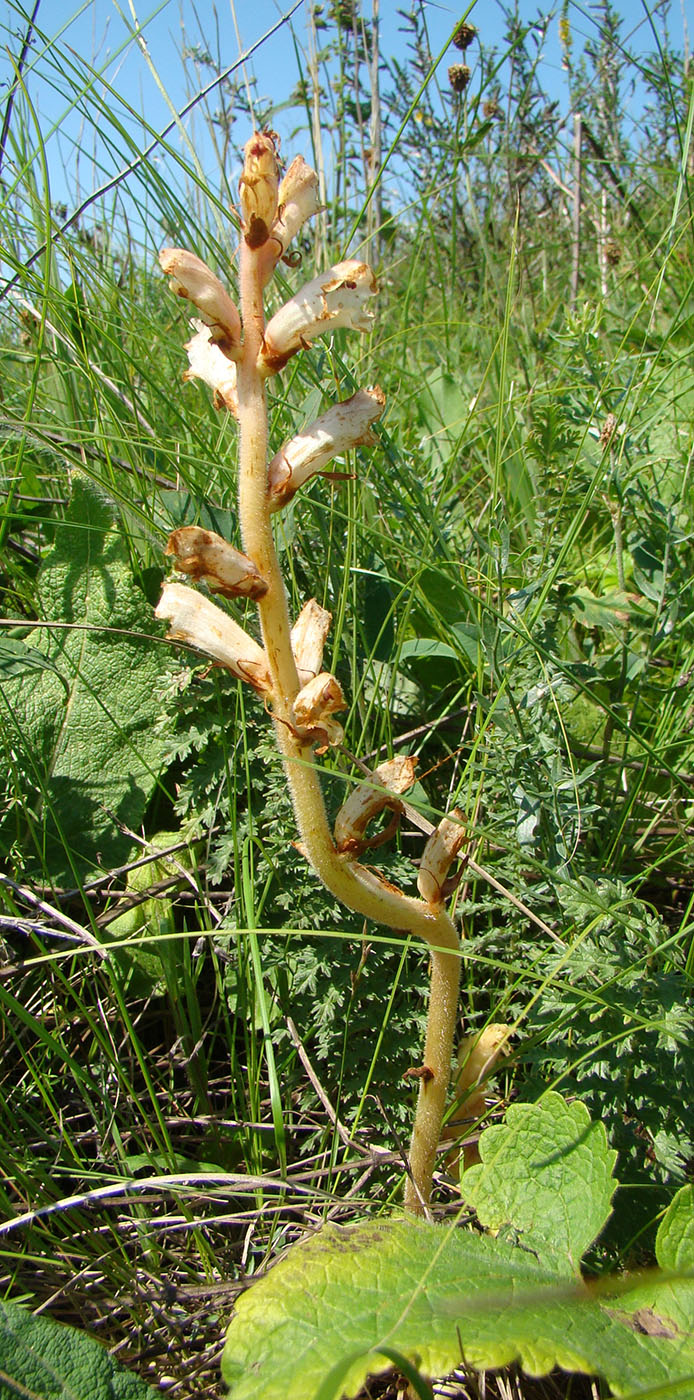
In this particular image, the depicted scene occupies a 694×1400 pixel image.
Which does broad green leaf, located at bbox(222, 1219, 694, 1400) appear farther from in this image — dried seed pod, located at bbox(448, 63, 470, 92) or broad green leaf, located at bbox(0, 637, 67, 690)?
dried seed pod, located at bbox(448, 63, 470, 92)

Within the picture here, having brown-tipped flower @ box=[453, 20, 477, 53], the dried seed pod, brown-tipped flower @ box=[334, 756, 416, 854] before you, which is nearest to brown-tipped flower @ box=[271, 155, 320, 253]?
brown-tipped flower @ box=[334, 756, 416, 854]

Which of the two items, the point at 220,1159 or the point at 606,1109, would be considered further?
the point at 220,1159

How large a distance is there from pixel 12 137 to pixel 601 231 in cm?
263

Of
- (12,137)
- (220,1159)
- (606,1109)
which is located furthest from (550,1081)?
(12,137)

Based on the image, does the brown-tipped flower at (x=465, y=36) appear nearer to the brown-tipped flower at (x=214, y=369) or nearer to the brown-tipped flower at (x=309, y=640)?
the brown-tipped flower at (x=214, y=369)

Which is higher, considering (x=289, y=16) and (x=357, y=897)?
(x=289, y=16)

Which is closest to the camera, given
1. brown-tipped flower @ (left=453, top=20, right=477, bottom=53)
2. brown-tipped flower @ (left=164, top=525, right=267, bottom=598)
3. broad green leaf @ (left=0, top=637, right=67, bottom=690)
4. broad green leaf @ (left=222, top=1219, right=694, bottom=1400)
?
broad green leaf @ (left=222, top=1219, right=694, bottom=1400)

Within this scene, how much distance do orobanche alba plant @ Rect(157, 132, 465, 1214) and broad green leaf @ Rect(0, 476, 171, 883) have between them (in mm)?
813

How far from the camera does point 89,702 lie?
2.10m

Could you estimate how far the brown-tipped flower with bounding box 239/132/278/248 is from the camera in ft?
3.65

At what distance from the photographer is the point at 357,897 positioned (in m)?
1.20

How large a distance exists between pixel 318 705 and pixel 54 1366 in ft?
2.65

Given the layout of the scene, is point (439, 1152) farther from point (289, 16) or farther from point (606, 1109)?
point (289, 16)

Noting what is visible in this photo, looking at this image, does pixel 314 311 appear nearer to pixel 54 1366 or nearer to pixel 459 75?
pixel 54 1366
